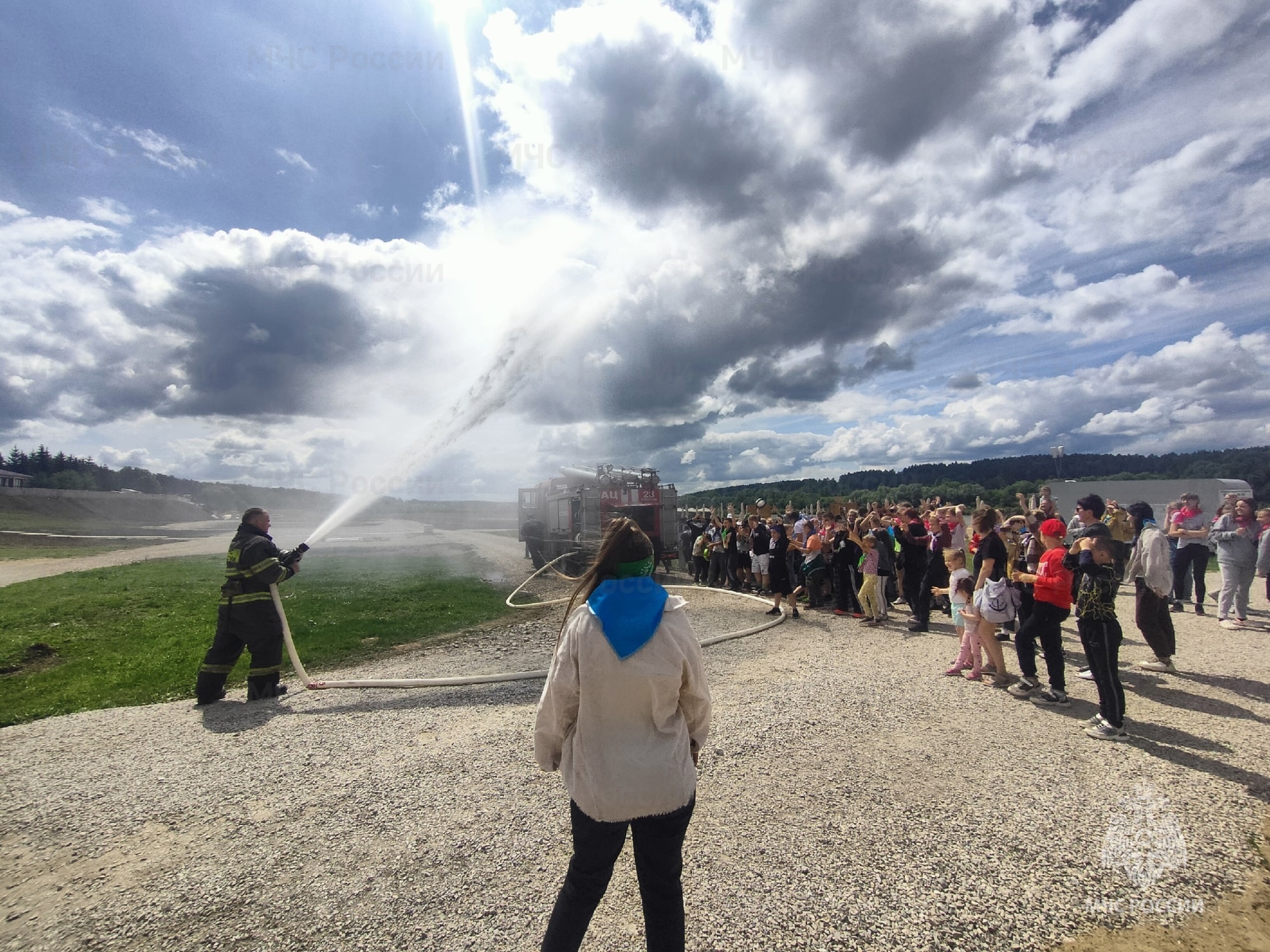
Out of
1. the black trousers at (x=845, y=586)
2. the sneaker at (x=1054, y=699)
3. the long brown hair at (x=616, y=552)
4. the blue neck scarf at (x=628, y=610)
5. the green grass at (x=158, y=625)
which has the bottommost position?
the green grass at (x=158, y=625)

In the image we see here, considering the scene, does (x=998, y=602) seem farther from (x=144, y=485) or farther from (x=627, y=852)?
(x=144, y=485)

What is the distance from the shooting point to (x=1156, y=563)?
662 cm

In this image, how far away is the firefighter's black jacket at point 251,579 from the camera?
6.90 m

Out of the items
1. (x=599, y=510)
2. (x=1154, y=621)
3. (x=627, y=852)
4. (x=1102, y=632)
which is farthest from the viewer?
(x=599, y=510)

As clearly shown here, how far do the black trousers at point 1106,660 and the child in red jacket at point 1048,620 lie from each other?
0.39 metres

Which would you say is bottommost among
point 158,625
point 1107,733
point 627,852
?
point 158,625

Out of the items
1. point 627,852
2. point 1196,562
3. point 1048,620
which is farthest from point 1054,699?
point 1196,562

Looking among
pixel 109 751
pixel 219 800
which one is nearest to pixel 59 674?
pixel 109 751

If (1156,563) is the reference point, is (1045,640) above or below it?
below

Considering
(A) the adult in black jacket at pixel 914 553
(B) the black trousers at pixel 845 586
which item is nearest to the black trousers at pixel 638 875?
(A) the adult in black jacket at pixel 914 553

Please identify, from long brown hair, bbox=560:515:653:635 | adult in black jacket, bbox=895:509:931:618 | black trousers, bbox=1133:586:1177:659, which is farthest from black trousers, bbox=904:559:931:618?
long brown hair, bbox=560:515:653:635

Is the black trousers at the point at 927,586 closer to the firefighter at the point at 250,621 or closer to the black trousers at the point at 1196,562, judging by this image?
the black trousers at the point at 1196,562

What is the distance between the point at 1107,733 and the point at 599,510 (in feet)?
52.1

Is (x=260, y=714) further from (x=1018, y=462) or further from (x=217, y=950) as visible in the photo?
(x=1018, y=462)
